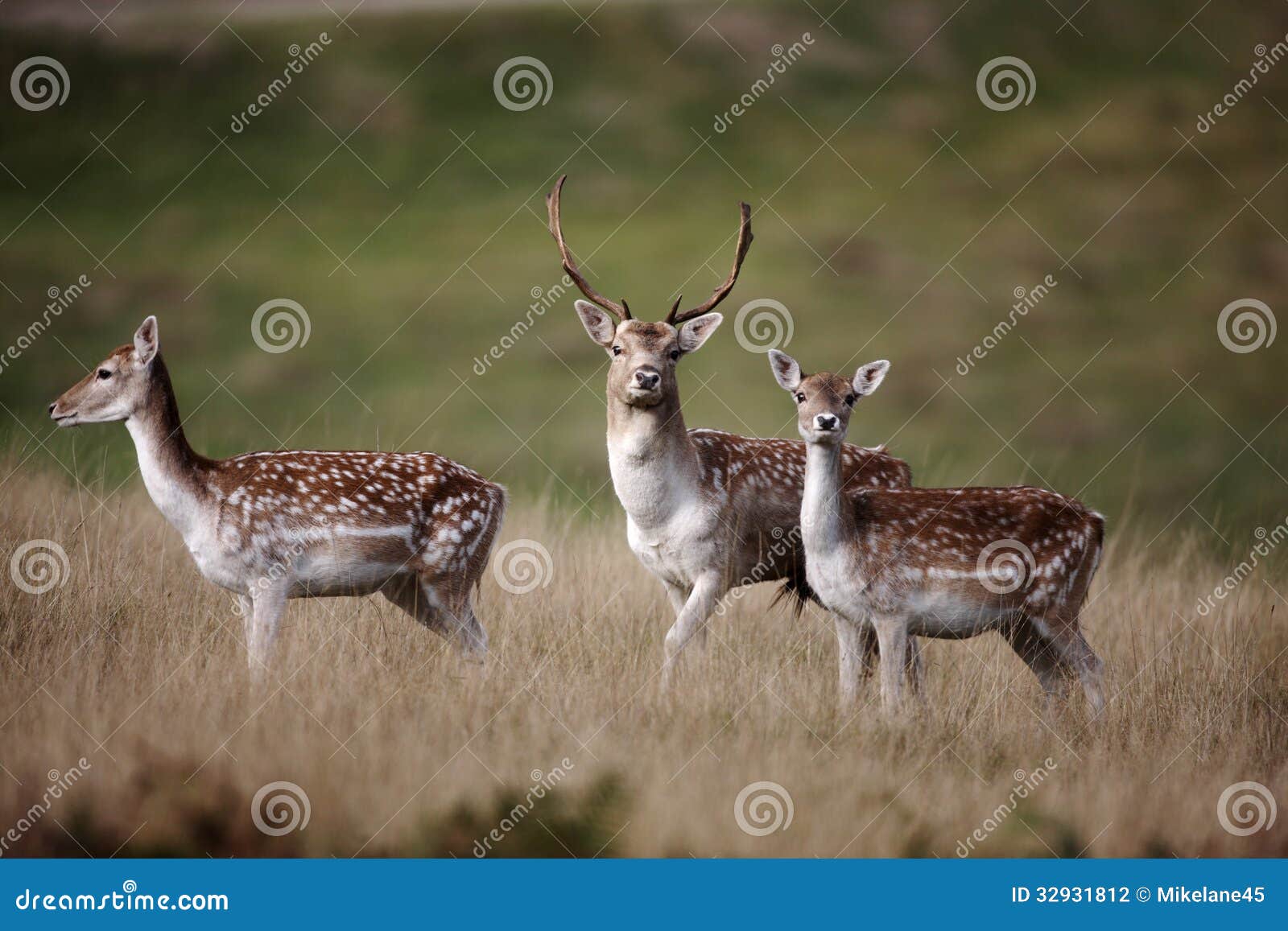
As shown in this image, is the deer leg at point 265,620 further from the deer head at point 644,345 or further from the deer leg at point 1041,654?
the deer leg at point 1041,654

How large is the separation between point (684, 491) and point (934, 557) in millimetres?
1192

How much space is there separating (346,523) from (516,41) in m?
40.9

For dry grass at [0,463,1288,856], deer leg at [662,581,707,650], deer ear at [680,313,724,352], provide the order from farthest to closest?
deer leg at [662,581,707,650]
deer ear at [680,313,724,352]
dry grass at [0,463,1288,856]

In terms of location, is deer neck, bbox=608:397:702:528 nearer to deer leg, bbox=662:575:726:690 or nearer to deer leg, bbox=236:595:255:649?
deer leg, bbox=662:575:726:690

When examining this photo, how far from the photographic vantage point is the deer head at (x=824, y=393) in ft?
21.3

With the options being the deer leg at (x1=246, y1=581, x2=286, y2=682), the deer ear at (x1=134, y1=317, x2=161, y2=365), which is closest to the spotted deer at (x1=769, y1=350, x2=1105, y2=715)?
the deer leg at (x1=246, y1=581, x2=286, y2=682)

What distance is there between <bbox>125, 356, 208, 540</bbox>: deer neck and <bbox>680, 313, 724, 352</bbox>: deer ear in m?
2.22

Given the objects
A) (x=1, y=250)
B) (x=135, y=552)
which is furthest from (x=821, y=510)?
(x=1, y=250)

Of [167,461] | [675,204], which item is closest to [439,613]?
[167,461]

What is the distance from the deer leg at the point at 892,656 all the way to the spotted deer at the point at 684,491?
222mm

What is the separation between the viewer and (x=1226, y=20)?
40.4m

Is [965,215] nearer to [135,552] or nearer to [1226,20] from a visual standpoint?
[1226,20]

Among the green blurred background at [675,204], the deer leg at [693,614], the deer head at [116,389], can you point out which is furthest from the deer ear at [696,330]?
the green blurred background at [675,204]

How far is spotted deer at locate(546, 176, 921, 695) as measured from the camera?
712 cm
